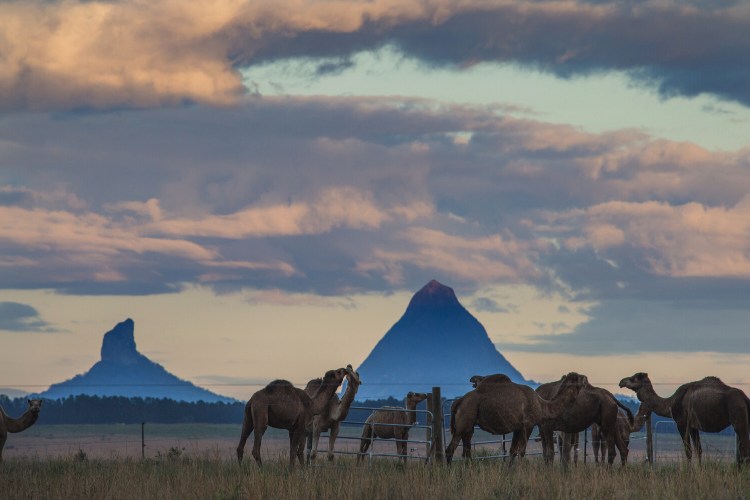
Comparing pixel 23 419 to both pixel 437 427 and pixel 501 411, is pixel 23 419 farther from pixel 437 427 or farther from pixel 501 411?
pixel 501 411

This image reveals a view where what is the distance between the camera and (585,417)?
25.6 m

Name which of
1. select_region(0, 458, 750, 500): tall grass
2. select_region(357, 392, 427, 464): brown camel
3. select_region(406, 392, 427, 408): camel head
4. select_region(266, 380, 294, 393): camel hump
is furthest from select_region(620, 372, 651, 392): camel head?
select_region(266, 380, 294, 393): camel hump

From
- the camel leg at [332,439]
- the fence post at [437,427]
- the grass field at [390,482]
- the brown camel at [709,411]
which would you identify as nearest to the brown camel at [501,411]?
the fence post at [437,427]

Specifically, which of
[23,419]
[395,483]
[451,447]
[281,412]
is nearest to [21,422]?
[23,419]

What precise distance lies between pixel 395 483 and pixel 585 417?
6877mm

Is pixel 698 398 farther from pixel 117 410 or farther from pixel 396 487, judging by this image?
pixel 117 410

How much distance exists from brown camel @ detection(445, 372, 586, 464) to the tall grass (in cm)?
67

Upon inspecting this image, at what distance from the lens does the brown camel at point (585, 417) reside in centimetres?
2511

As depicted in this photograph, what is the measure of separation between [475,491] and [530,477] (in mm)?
1738

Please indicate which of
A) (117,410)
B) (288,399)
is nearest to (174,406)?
(117,410)

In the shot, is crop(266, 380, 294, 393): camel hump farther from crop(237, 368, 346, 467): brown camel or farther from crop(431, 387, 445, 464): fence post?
crop(431, 387, 445, 464): fence post

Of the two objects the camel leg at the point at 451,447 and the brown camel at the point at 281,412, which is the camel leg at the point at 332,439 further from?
the camel leg at the point at 451,447

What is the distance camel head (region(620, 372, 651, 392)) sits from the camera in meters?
27.2

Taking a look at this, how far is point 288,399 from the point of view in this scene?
2598cm
